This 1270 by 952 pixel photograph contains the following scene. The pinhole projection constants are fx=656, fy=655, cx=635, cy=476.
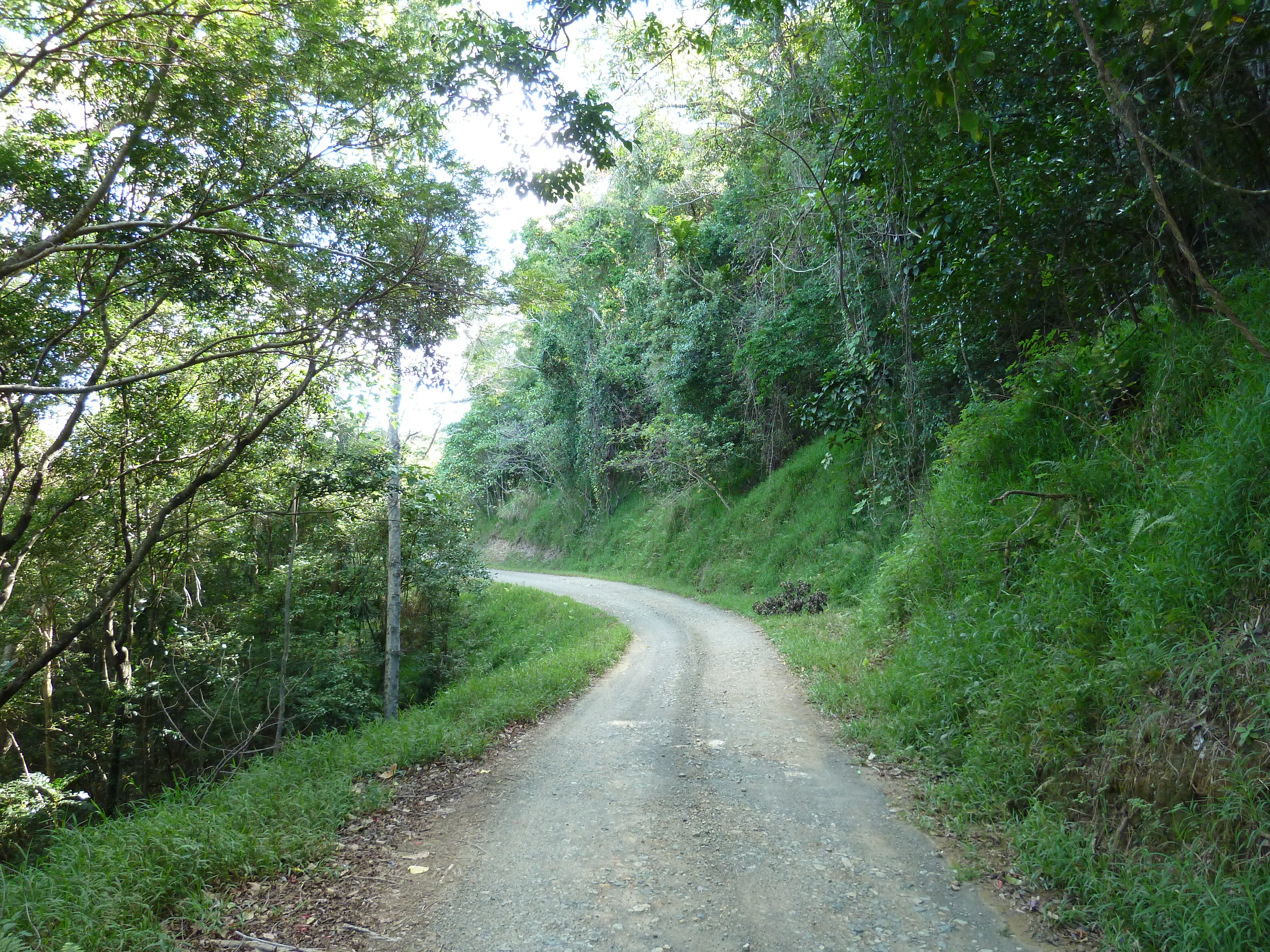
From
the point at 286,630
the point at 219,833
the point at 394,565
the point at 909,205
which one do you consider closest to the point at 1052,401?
the point at 909,205

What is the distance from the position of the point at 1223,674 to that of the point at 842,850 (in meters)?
2.20

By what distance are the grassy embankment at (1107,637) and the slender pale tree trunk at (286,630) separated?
246 inches

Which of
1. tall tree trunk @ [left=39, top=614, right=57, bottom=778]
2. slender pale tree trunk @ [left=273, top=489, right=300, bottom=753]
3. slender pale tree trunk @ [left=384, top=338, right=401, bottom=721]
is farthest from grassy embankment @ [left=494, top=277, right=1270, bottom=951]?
tall tree trunk @ [left=39, top=614, right=57, bottom=778]

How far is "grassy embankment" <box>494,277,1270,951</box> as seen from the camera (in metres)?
3.02

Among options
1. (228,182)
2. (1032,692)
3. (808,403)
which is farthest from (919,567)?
(228,182)

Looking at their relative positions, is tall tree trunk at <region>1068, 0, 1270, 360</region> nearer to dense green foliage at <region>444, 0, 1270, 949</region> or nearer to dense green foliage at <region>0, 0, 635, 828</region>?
dense green foliage at <region>444, 0, 1270, 949</region>

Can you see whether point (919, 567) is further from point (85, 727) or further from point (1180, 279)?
point (85, 727)

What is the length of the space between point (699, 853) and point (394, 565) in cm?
838

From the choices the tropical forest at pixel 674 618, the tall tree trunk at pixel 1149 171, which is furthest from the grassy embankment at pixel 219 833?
the tall tree trunk at pixel 1149 171

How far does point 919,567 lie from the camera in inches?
304

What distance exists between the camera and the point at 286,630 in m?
9.27

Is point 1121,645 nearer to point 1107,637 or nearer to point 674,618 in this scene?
point 1107,637

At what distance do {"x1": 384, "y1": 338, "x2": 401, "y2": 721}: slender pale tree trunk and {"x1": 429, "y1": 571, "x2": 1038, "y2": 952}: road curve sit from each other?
4951 mm

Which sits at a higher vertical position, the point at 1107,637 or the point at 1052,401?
the point at 1052,401
